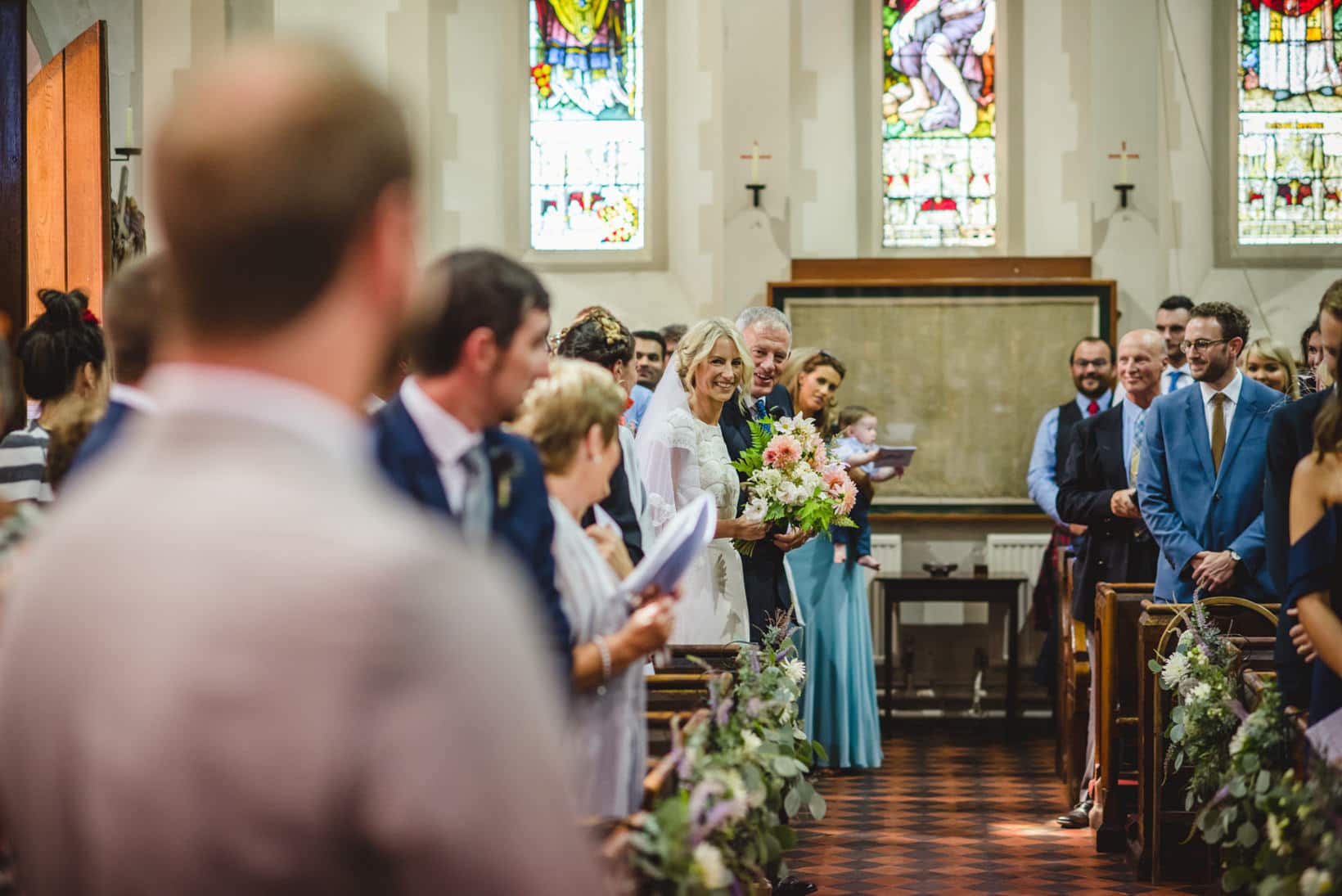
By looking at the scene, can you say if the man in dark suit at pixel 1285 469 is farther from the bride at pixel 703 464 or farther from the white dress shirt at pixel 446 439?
the white dress shirt at pixel 446 439

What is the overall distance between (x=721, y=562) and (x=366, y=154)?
4980mm

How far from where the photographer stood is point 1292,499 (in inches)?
138

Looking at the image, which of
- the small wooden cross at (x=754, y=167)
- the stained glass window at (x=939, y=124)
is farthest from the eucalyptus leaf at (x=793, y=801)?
the stained glass window at (x=939, y=124)

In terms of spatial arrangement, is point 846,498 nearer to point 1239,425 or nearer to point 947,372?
point 1239,425

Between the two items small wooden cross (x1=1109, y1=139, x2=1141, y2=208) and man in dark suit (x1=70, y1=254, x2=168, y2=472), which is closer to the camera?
man in dark suit (x1=70, y1=254, x2=168, y2=472)

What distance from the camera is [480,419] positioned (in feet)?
7.91

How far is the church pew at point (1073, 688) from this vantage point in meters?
6.52

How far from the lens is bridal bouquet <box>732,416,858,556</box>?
5543mm

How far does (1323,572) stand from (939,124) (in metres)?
8.21

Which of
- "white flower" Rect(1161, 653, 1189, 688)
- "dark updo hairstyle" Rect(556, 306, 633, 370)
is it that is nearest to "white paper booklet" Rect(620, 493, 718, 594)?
"dark updo hairstyle" Rect(556, 306, 633, 370)

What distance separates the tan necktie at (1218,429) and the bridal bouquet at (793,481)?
52.9 inches

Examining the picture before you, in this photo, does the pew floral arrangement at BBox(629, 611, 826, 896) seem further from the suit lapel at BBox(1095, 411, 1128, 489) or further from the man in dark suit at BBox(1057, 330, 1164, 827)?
the suit lapel at BBox(1095, 411, 1128, 489)

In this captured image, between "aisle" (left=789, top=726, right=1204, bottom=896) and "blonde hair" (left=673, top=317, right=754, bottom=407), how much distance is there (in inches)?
72.3

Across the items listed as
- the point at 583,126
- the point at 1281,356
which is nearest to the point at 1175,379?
the point at 1281,356
